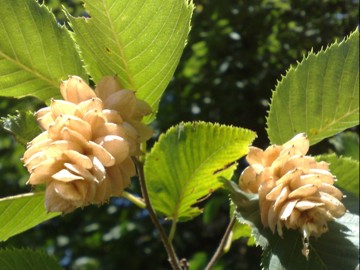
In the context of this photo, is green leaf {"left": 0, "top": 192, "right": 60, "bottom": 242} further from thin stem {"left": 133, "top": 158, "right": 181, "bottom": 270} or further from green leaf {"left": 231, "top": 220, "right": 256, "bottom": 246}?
green leaf {"left": 231, "top": 220, "right": 256, "bottom": 246}

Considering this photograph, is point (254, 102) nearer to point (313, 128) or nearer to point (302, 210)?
point (313, 128)

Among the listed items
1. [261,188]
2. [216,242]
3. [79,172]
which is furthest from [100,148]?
[216,242]

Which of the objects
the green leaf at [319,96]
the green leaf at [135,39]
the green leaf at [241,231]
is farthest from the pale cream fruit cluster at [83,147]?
the green leaf at [241,231]

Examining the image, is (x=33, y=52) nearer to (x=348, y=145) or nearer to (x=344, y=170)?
(x=344, y=170)

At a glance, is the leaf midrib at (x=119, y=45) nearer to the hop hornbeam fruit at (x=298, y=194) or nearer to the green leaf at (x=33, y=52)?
the green leaf at (x=33, y=52)

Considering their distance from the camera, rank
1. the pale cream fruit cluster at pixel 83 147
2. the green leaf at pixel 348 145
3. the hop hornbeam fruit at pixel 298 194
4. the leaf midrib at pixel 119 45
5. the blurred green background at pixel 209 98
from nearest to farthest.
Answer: the pale cream fruit cluster at pixel 83 147 → the hop hornbeam fruit at pixel 298 194 → the leaf midrib at pixel 119 45 → the green leaf at pixel 348 145 → the blurred green background at pixel 209 98

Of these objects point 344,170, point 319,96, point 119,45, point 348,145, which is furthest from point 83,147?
point 348,145
